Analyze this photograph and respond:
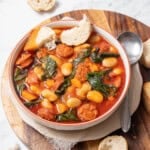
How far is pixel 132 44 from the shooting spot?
196 cm

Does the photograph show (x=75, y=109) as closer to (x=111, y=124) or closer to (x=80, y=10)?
(x=111, y=124)

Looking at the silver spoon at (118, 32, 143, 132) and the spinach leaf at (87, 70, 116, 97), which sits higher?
the spinach leaf at (87, 70, 116, 97)

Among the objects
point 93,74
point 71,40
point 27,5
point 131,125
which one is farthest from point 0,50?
point 131,125

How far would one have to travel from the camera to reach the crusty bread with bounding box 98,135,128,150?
1736 mm

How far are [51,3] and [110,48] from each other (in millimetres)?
535

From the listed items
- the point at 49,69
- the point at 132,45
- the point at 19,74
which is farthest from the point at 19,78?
the point at 132,45

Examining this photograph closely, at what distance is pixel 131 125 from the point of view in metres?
1.81

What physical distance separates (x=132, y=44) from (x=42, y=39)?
15.6 inches

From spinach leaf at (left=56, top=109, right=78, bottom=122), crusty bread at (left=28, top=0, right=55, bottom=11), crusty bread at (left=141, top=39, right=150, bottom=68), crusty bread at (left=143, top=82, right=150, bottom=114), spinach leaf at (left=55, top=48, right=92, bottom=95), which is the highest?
spinach leaf at (left=55, top=48, right=92, bottom=95)

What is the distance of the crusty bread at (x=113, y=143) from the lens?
1.74m

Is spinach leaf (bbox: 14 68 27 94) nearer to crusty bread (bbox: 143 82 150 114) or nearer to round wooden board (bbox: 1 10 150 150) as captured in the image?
round wooden board (bbox: 1 10 150 150)

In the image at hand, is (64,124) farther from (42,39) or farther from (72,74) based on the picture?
(42,39)

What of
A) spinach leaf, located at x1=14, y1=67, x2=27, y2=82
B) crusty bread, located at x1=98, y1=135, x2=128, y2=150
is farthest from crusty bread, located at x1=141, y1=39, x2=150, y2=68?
spinach leaf, located at x1=14, y1=67, x2=27, y2=82

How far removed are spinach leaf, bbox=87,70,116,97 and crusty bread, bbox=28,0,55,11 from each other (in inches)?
24.1
